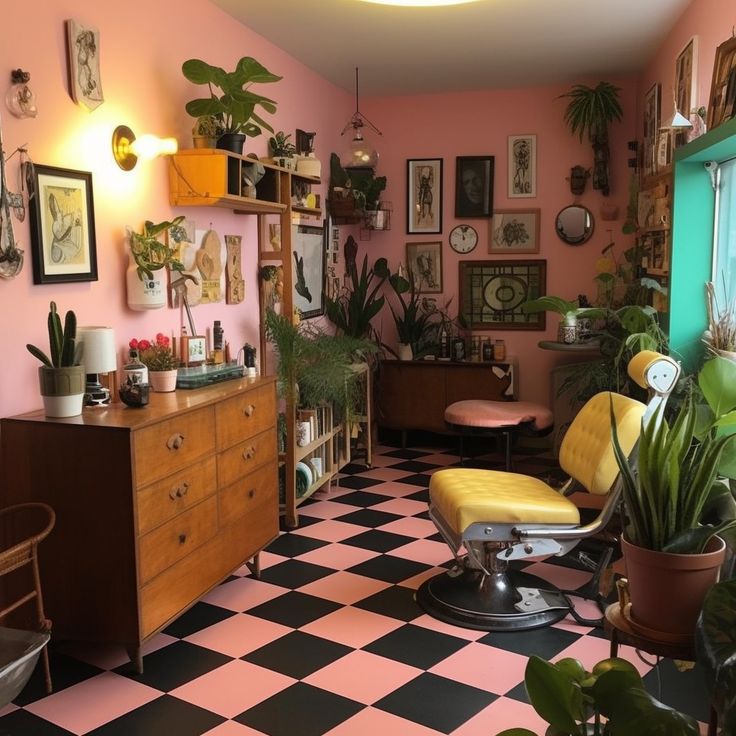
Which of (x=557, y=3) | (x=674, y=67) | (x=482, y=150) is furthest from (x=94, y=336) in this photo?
(x=482, y=150)

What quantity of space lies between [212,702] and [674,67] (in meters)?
4.23

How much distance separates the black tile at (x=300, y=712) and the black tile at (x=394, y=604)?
70 centimetres

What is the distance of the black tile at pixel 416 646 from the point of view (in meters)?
3.09

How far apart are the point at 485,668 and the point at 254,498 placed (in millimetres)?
1349

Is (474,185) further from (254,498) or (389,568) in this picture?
(254,498)

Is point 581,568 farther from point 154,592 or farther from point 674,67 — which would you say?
point 674,67

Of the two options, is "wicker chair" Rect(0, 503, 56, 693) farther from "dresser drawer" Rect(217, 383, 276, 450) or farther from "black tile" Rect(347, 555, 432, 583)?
"black tile" Rect(347, 555, 432, 583)

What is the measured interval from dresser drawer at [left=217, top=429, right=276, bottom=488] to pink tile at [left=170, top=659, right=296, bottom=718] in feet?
2.61

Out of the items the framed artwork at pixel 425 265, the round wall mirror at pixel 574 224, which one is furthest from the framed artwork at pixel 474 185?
the round wall mirror at pixel 574 224

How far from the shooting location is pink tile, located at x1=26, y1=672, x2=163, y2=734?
8.70 feet

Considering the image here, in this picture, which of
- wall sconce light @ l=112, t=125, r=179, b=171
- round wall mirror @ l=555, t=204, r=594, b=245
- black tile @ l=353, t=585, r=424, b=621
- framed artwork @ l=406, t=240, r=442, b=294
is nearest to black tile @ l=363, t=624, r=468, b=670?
black tile @ l=353, t=585, r=424, b=621

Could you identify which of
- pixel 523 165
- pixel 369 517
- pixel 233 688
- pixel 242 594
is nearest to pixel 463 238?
pixel 523 165

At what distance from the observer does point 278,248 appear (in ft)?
17.0

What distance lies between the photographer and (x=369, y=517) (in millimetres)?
4816
